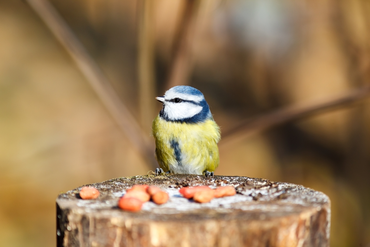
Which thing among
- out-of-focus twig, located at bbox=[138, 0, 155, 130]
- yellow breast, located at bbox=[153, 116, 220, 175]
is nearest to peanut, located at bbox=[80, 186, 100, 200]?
yellow breast, located at bbox=[153, 116, 220, 175]

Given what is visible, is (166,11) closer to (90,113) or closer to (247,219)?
(90,113)

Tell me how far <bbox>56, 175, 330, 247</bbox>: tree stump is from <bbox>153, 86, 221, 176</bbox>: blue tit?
0.98m

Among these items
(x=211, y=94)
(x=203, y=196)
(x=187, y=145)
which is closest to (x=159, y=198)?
(x=203, y=196)

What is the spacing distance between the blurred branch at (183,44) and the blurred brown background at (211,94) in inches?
58.9

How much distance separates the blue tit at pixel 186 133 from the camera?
8.59 ft

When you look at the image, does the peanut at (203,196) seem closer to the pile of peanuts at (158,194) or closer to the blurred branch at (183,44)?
the pile of peanuts at (158,194)

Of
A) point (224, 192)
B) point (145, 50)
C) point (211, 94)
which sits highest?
point (145, 50)

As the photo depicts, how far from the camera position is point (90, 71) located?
3.27 metres

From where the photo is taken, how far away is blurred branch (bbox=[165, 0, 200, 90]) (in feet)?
10.4

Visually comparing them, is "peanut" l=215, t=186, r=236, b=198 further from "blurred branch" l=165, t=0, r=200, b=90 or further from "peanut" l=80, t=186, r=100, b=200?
"blurred branch" l=165, t=0, r=200, b=90

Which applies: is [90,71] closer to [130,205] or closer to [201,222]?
[130,205]

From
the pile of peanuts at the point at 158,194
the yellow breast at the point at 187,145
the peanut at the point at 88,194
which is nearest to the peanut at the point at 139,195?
the pile of peanuts at the point at 158,194

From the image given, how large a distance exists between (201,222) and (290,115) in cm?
220

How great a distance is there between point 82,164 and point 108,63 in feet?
4.28
